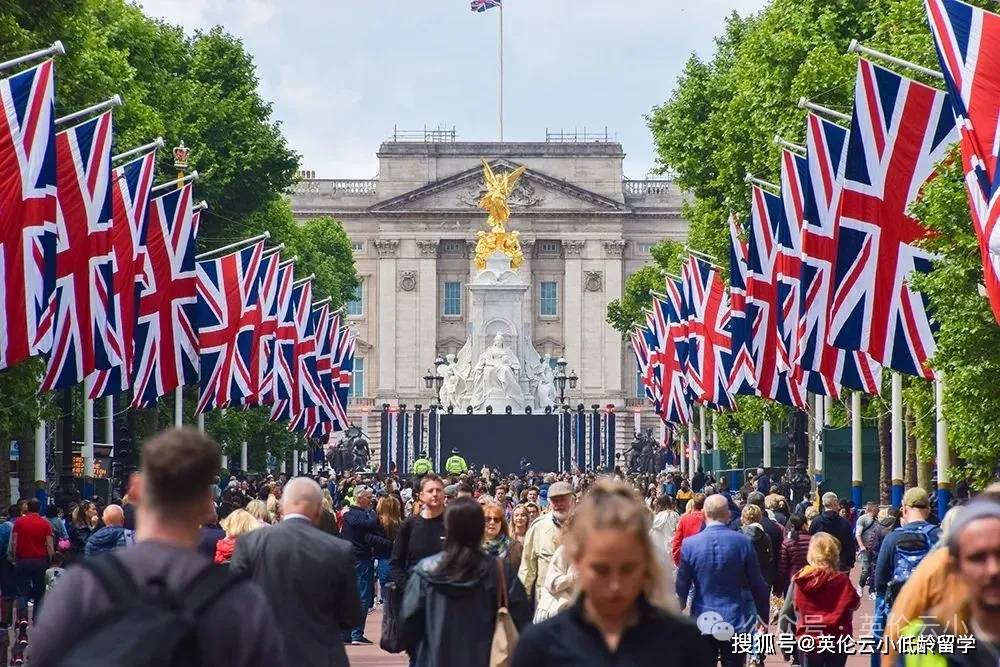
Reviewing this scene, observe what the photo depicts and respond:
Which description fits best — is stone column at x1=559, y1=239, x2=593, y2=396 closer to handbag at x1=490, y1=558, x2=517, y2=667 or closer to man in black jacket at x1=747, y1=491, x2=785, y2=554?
man in black jacket at x1=747, y1=491, x2=785, y2=554

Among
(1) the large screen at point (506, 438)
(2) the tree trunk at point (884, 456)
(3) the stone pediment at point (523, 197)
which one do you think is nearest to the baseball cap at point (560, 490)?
(2) the tree trunk at point (884, 456)

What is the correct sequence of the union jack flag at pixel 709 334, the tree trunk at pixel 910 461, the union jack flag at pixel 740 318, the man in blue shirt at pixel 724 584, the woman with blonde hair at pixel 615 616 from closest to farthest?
1. the woman with blonde hair at pixel 615 616
2. the man in blue shirt at pixel 724 584
3. the union jack flag at pixel 740 318
4. the union jack flag at pixel 709 334
5. the tree trunk at pixel 910 461

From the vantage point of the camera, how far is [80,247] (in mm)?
26781

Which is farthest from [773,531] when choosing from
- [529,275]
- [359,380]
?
[359,380]

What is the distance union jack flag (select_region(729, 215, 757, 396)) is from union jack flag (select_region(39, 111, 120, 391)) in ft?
41.5

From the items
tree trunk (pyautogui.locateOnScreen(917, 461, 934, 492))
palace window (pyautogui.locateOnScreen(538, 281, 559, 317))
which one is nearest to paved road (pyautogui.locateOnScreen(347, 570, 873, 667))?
tree trunk (pyautogui.locateOnScreen(917, 461, 934, 492))

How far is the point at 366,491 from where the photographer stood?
918 inches

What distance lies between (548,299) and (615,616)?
129617 mm

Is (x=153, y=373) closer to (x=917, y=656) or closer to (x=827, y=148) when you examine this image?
(x=827, y=148)

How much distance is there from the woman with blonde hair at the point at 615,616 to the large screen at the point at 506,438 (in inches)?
3177

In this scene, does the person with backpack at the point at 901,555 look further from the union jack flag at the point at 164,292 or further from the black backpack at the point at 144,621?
the union jack flag at the point at 164,292

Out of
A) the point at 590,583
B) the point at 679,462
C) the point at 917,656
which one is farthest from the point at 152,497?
the point at 679,462

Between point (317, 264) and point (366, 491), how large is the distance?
215 feet

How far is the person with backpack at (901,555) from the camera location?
14797 millimetres
